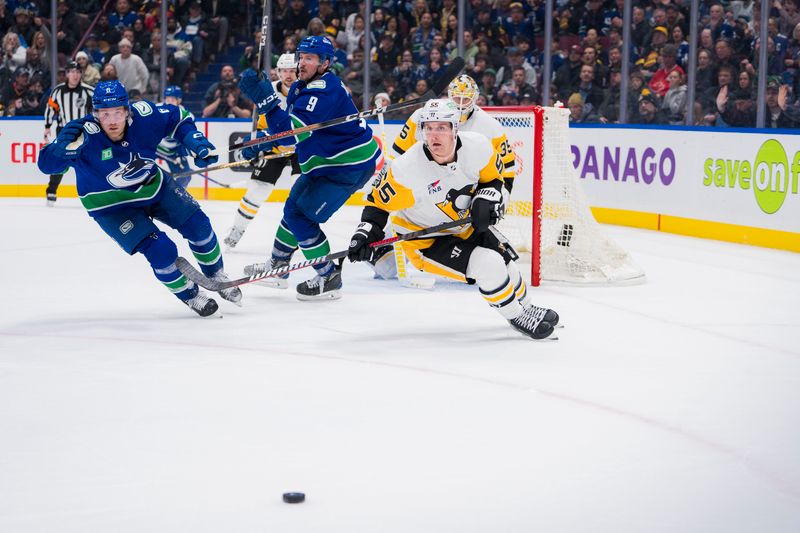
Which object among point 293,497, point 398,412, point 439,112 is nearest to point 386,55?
point 439,112

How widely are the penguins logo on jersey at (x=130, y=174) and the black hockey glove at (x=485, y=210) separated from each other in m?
1.44

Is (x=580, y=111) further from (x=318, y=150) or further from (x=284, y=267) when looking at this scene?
(x=284, y=267)

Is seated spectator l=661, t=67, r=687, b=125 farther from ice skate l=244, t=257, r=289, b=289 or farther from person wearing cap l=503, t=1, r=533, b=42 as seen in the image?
ice skate l=244, t=257, r=289, b=289

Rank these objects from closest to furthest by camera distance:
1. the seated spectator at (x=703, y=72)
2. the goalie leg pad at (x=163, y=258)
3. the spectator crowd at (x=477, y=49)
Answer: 1. the goalie leg pad at (x=163, y=258)
2. the spectator crowd at (x=477, y=49)
3. the seated spectator at (x=703, y=72)

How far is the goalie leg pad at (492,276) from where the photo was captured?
4.21 meters

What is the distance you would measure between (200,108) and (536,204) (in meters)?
5.88

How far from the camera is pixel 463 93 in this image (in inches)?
231

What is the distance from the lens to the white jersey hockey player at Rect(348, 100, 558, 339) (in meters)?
4.22

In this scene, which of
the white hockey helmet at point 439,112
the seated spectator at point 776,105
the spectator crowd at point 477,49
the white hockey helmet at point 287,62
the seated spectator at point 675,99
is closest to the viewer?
the white hockey helmet at point 439,112

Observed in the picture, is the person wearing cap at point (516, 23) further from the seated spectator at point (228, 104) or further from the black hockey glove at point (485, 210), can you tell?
the black hockey glove at point (485, 210)

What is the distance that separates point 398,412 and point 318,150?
230 cm

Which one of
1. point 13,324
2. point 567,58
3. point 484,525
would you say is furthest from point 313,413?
point 567,58

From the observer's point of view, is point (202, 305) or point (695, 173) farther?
point (695, 173)

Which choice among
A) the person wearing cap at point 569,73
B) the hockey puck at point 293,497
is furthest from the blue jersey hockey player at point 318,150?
the person wearing cap at point 569,73
